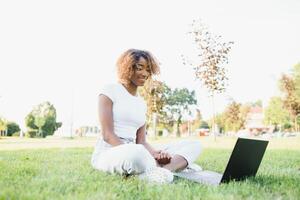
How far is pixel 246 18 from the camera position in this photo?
1013 centimetres

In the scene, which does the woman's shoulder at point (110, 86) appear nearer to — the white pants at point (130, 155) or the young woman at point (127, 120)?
the young woman at point (127, 120)

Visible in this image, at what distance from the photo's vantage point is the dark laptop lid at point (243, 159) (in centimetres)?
236

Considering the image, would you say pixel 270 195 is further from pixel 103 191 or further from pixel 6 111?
pixel 6 111

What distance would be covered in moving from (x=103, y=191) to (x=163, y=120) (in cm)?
2191

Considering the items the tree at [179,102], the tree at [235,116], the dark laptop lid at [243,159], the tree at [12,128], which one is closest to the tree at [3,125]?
the tree at [12,128]

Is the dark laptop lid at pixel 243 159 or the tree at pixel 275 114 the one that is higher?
the tree at pixel 275 114

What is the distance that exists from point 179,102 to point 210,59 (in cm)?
1062

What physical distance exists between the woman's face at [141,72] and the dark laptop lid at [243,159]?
2.64 feet

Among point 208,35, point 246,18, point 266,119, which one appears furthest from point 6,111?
point 266,119

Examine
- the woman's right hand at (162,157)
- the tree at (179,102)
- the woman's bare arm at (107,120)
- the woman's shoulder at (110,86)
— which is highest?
the tree at (179,102)

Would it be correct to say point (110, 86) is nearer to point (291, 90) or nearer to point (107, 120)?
point (107, 120)

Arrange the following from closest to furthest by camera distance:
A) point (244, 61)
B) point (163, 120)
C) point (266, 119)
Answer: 1. point (244, 61)
2. point (163, 120)
3. point (266, 119)

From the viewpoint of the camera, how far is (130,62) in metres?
2.72

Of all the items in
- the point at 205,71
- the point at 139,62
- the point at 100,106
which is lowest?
the point at 100,106
